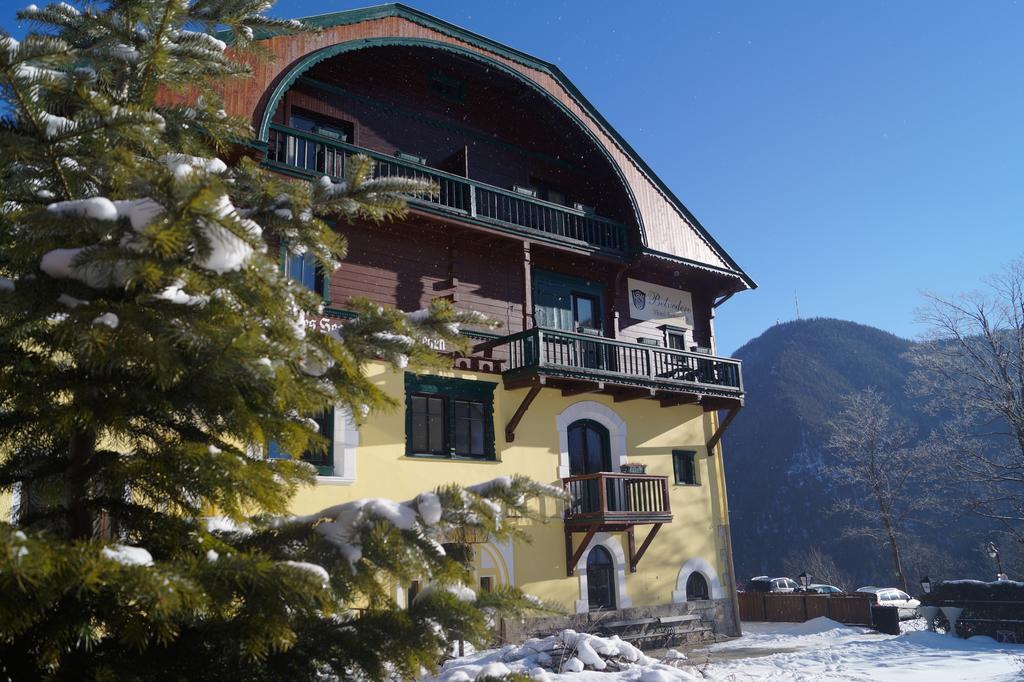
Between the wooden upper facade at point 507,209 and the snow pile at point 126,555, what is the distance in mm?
11981

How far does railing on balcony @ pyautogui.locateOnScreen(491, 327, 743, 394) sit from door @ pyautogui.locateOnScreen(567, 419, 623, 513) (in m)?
1.61

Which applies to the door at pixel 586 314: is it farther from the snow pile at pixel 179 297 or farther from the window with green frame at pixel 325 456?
the snow pile at pixel 179 297

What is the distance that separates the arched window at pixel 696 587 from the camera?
1919cm

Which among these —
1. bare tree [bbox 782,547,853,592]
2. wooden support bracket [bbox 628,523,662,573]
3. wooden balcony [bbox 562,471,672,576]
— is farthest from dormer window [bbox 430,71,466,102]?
bare tree [bbox 782,547,853,592]

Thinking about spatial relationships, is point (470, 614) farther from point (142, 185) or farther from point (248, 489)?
point (142, 185)

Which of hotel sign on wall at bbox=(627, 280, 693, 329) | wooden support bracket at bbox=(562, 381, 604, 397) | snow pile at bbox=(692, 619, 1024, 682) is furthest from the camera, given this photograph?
hotel sign on wall at bbox=(627, 280, 693, 329)

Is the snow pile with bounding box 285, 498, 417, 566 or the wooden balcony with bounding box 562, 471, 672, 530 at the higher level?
the wooden balcony with bounding box 562, 471, 672, 530

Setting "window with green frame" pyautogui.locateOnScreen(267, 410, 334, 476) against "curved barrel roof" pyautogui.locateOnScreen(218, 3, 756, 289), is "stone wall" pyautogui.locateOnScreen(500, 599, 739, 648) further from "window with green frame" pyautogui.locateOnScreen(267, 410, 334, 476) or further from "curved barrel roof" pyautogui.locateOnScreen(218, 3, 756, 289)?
"curved barrel roof" pyautogui.locateOnScreen(218, 3, 756, 289)

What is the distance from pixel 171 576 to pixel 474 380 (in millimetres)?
13696

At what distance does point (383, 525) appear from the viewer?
11.2ft

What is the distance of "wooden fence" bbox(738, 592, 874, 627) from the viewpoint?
23.1 meters

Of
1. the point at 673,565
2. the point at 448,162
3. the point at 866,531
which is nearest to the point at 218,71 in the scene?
the point at 448,162

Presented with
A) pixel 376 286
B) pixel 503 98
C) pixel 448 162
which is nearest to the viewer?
pixel 376 286

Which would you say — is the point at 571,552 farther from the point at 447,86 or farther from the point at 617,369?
the point at 447,86
